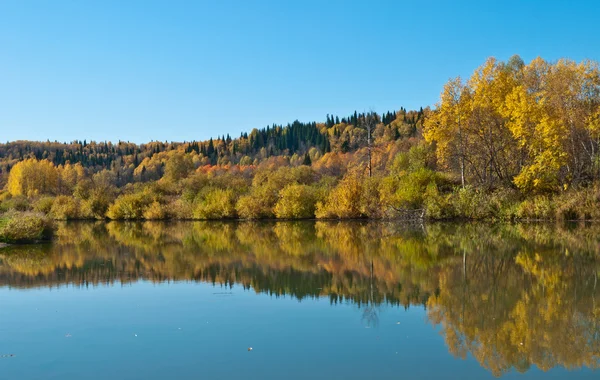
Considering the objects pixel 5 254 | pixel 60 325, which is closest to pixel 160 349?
pixel 60 325

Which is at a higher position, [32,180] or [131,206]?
[32,180]

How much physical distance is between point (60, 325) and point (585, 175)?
30801 millimetres

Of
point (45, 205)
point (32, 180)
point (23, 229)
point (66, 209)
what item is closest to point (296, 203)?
point (23, 229)

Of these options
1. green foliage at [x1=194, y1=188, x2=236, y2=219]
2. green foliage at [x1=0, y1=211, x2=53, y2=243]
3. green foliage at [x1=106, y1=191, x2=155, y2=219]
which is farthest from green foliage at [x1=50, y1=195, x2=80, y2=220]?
green foliage at [x1=0, y1=211, x2=53, y2=243]

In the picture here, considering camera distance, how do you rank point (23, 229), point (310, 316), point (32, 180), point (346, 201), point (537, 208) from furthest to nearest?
point (32, 180), point (346, 201), point (537, 208), point (23, 229), point (310, 316)

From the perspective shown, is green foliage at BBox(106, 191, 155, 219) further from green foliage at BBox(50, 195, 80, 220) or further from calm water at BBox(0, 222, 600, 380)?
calm water at BBox(0, 222, 600, 380)

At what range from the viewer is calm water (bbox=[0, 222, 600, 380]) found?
642 cm

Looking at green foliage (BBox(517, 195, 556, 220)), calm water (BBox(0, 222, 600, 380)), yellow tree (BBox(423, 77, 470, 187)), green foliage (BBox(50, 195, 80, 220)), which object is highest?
yellow tree (BBox(423, 77, 470, 187))

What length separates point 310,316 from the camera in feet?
29.7

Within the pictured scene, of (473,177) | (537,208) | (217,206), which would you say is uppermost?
(473,177)

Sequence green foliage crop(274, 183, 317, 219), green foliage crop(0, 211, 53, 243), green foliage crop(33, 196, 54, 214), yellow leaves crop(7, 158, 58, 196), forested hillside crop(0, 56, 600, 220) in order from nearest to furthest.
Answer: green foliage crop(0, 211, 53, 243)
forested hillside crop(0, 56, 600, 220)
green foliage crop(274, 183, 317, 219)
green foliage crop(33, 196, 54, 214)
yellow leaves crop(7, 158, 58, 196)

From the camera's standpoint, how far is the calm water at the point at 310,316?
6.42m

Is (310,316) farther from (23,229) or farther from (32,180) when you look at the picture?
(32,180)

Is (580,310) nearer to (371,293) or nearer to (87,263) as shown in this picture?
(371,293)
